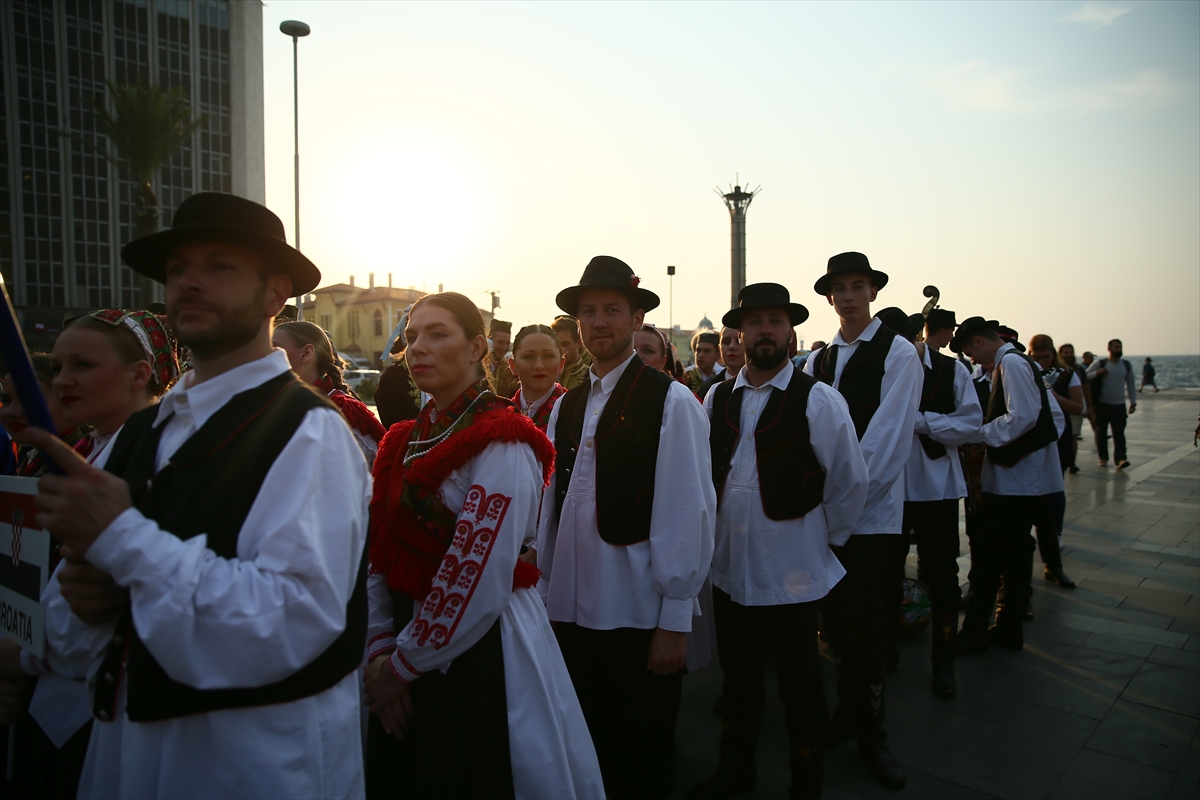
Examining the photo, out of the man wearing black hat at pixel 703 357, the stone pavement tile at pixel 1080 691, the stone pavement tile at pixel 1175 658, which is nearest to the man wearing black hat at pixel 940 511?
the stone pavement tile at pixel 1080 691

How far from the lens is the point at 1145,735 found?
12.3 ft

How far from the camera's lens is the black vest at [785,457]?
3215 mm

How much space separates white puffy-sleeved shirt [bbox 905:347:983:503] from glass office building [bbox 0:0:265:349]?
4302 cm

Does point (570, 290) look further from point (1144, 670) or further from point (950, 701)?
point (1144, 670)

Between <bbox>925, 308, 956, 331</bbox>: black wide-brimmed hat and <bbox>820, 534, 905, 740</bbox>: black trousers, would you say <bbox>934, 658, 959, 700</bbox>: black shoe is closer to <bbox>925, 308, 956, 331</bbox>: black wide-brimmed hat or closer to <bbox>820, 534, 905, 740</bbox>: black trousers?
<bbox>820, 534, 905, 740</bbox>: black trousers

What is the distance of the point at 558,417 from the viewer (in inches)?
127

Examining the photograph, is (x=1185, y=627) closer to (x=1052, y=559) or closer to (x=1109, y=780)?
(x=1052, y=559)

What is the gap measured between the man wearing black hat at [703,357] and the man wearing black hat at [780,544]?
3.82 meters

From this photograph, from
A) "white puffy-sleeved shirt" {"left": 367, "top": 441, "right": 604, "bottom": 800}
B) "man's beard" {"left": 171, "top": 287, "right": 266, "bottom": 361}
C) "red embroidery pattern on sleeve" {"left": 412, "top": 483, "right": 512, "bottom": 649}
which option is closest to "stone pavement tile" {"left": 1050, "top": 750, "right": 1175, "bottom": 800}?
"white puffy-sleeved shirt" {"left": 367, "top": 441, "right": 604, "bottom": 800}

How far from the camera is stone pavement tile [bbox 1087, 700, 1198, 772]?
11.6 feet

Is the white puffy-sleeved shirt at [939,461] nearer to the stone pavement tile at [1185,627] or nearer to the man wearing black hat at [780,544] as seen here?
the man wearing black hat at [780,544]

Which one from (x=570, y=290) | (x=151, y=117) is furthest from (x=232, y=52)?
(x=570, y=290)

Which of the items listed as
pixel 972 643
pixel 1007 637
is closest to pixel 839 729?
pixel 972 643

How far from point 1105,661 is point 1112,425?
10.2 m
